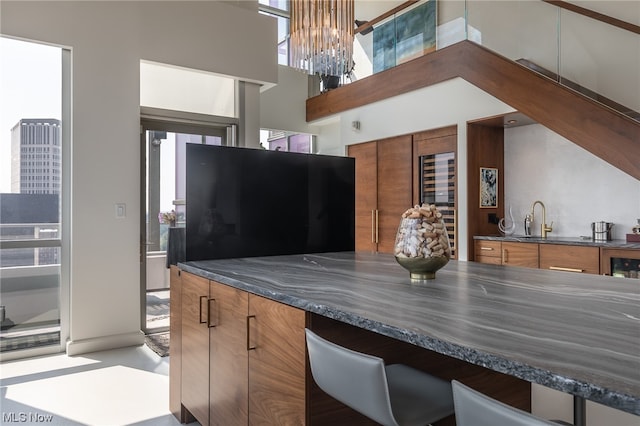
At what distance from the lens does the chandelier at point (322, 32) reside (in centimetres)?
248

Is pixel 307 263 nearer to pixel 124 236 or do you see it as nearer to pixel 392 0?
pixel 124 236

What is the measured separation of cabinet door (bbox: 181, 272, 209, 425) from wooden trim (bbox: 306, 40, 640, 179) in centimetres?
303


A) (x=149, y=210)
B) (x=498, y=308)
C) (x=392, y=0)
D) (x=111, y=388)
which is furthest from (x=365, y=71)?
(x=498, y=308)

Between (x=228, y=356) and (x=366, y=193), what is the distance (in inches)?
169

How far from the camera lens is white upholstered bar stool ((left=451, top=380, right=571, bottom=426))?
758mm

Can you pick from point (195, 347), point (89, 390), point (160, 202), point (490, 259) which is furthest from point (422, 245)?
point (160, 202)

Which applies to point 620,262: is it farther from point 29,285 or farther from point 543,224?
point 29,285

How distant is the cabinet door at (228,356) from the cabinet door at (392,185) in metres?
3.63

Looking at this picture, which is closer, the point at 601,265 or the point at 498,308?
the point at 498,308

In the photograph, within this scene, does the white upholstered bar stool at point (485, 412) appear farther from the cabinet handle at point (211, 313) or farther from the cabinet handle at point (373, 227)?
the cabinet handle at point (373, 227)

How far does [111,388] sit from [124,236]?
1.38 m

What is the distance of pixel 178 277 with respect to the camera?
244 cm

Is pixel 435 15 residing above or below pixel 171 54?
above

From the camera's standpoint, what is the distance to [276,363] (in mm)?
1556
